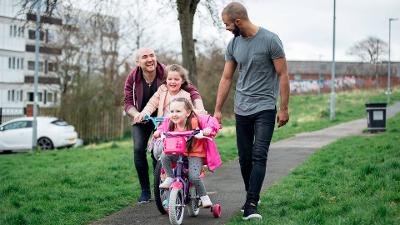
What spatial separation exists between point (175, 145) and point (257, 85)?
3.57ft

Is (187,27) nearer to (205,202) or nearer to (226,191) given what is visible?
(226,191)

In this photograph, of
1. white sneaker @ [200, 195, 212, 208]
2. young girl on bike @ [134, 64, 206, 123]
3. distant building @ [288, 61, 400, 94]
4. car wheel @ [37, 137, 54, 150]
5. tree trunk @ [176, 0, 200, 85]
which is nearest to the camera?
white sneaker @ [200, 195, 212, 208]

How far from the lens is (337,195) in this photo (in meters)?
7.77

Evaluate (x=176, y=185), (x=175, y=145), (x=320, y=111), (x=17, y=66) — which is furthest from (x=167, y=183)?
(x=17, y=66)

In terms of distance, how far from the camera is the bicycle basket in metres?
6.60

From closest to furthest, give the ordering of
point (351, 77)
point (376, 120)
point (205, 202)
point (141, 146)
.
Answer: point (205, 202), point (141, 146), point (376, 120), point (351, 77)

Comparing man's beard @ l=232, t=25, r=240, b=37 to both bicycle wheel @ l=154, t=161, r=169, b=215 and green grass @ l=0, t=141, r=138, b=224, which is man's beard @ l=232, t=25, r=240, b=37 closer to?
bicycle wheel @ l=154, t=161, r=169, b=215

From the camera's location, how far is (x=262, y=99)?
6820mm

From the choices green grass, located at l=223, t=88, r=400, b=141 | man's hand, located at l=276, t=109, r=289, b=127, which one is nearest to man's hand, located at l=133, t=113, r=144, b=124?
man's hand, located at l=276, t=109, r=289, b=127

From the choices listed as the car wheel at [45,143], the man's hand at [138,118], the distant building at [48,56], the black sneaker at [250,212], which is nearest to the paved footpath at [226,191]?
the black sneaker at [250,212]

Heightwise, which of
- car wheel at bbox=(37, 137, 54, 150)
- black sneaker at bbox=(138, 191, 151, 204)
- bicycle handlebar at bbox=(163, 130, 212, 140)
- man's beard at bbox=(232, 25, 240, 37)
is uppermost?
man's beard at bbox=(232, 25, 240, 37)

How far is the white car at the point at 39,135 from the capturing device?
1208 inches

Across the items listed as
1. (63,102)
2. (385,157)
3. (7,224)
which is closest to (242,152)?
(7,224)

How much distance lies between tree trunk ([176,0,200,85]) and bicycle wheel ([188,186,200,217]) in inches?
364
